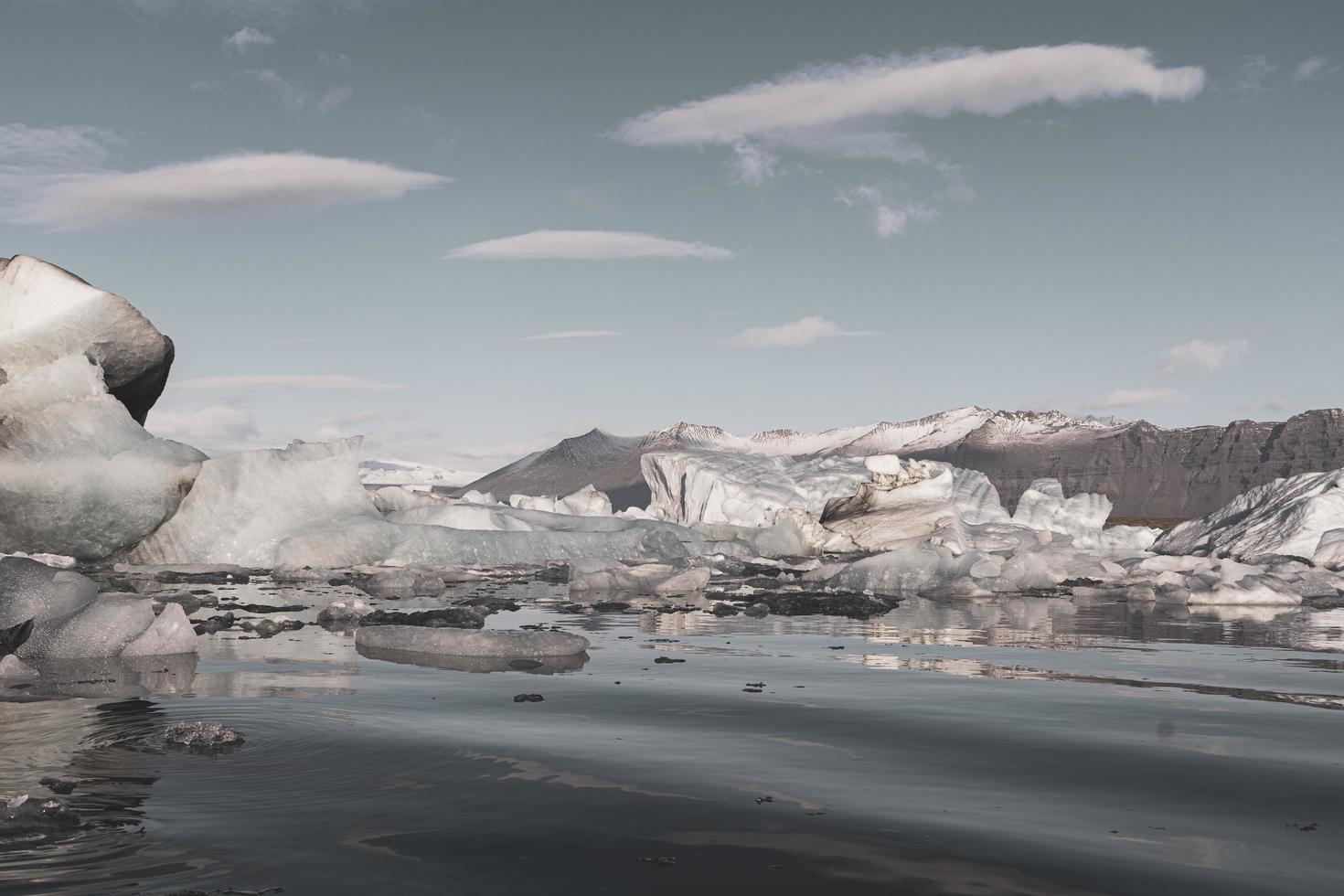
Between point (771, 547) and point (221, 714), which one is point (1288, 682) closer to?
point (221, 714)

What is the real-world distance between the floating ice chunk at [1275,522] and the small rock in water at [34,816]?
100 feet

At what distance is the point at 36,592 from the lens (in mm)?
8891

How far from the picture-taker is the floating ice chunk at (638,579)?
1803cm

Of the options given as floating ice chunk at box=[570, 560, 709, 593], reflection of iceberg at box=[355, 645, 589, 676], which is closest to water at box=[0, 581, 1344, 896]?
reflection of iceberg at box=[355, 645, 589, 676]

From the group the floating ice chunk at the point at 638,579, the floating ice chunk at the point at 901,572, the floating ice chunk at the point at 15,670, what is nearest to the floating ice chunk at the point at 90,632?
the floating ice chunk at the point at 15,670

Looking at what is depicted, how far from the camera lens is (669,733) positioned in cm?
566

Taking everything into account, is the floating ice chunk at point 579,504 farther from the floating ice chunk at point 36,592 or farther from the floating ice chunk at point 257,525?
the floating ice chunk at point 36,592

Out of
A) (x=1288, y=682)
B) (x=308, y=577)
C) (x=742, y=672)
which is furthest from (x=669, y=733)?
(x=308, y=577)

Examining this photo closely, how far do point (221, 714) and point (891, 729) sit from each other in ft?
11.8

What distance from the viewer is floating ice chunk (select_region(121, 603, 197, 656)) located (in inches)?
341

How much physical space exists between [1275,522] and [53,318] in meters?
A: 32.3

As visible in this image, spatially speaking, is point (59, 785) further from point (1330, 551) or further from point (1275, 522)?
point (1275, 522)

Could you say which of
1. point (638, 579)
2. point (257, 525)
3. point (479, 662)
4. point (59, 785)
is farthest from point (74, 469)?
point (59, 785)

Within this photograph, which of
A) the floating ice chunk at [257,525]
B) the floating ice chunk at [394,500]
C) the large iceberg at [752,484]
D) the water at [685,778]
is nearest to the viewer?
the water at [685,778]
